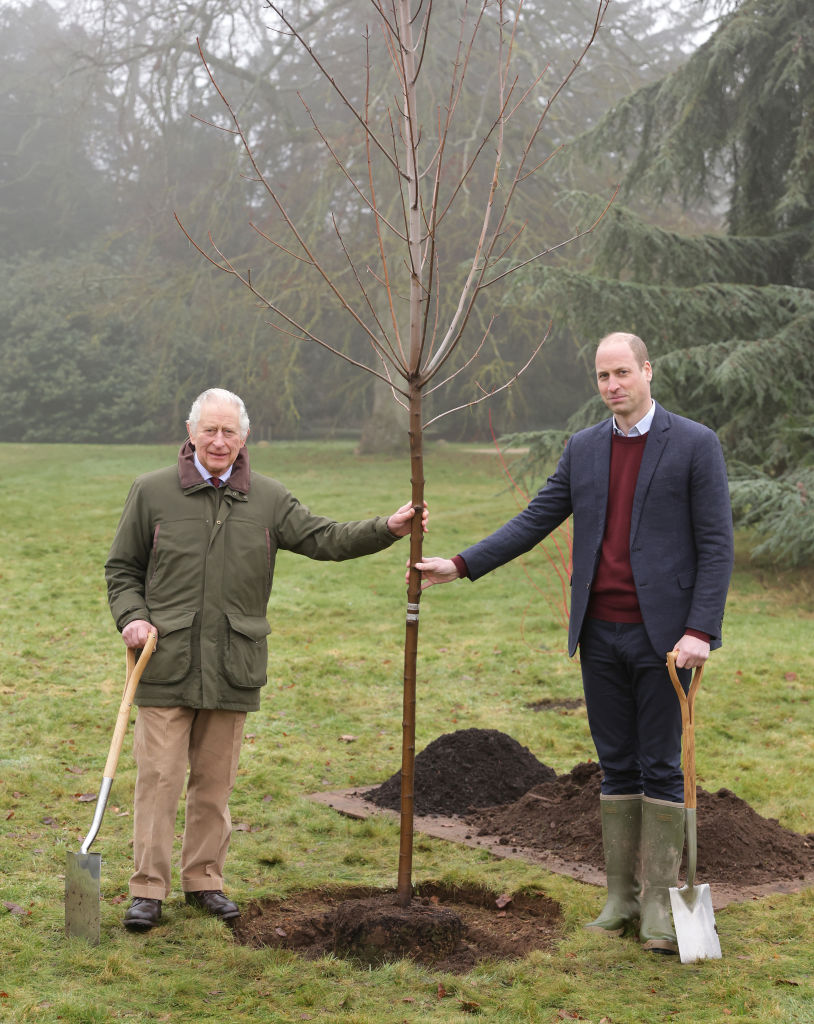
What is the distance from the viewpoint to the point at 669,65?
22953 mm

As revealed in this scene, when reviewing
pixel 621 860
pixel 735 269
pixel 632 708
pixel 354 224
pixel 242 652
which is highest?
pixel 354 224

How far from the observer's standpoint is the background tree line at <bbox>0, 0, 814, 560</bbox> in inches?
486

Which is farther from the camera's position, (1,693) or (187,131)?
(187,131)

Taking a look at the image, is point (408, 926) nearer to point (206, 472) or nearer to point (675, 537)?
point (675, 537)

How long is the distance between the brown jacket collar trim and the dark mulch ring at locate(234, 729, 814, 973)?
1.56 metres

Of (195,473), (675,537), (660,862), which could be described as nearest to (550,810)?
(660,862)

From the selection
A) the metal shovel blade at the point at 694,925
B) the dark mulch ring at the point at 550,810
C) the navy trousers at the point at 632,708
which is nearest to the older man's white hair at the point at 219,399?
the navy trousers at the point at 632,708

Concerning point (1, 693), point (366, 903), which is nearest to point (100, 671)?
point (1, 693)

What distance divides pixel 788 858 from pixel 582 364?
2273 cm

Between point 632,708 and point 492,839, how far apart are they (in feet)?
5.00

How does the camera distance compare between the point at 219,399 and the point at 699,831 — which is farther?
the point at 699,831

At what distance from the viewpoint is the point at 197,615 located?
4.11 m

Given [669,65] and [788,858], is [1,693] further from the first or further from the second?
[669,65]

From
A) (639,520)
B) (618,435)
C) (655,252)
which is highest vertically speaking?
(655,252)
